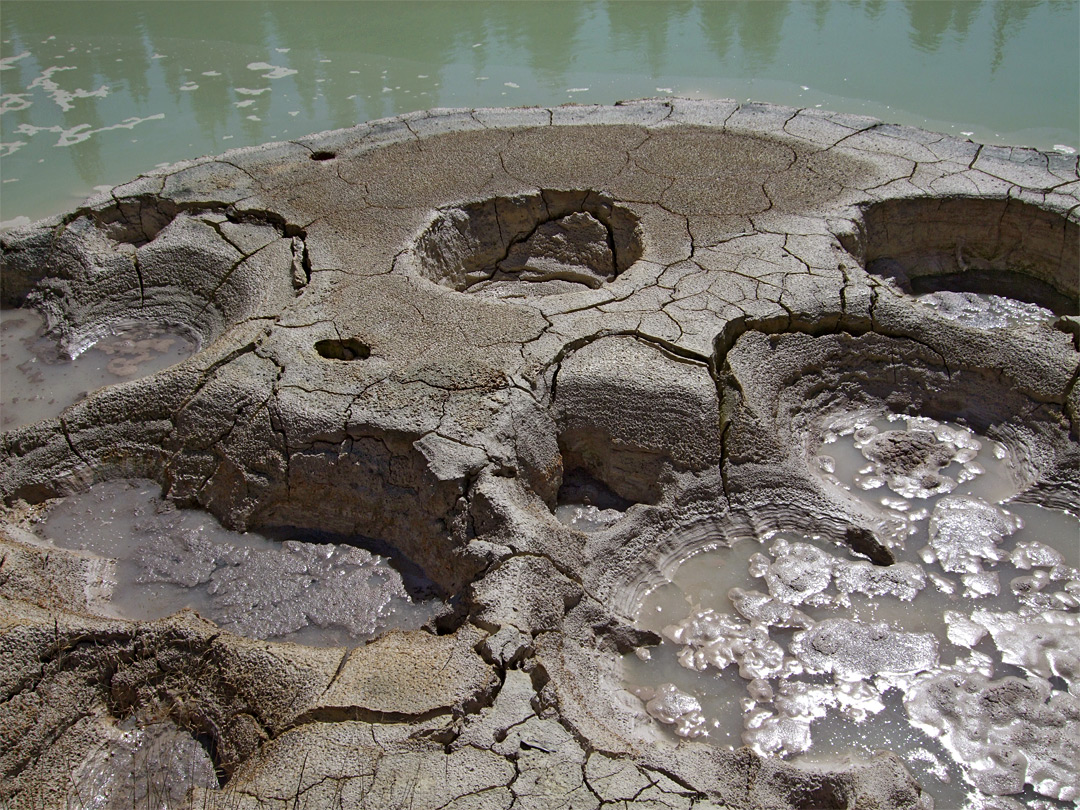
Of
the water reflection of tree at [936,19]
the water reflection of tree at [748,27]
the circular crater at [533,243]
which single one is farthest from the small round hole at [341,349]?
the water reflection of tree at [936,19]

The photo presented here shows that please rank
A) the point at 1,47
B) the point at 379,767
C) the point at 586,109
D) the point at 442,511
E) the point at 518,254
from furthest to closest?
1. the point at 1,47
2. the point at 586,109
3. the point at 518,254
4. the point at 442,511
5. the point at 379,767

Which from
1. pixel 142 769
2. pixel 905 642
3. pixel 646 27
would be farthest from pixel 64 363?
pixel 646 27

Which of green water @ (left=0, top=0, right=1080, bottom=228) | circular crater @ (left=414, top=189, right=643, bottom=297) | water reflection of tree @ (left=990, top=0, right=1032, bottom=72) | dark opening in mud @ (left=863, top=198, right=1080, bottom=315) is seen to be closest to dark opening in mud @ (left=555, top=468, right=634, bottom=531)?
circular crater @ (left=414, top=189, right=643, bottom=297)

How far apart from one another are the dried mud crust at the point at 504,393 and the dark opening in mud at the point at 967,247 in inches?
0.6

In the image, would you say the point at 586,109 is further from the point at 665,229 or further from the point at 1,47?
the point at 1,47

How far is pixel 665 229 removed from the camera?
14.1 feet

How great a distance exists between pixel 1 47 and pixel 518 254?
24.8 ft

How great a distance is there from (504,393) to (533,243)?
1.65 meters

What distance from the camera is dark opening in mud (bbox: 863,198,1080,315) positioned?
4.36 m

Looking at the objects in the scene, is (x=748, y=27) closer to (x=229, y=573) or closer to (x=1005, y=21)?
(x=1005, y=21)

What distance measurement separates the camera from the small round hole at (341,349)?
3596mm

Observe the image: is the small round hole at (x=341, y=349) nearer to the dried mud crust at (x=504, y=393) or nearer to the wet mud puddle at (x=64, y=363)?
the dried mud crust at (x=504, y=393)

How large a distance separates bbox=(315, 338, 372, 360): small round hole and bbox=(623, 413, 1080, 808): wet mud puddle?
5.11 feet

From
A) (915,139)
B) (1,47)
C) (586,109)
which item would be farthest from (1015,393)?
(1,47)
